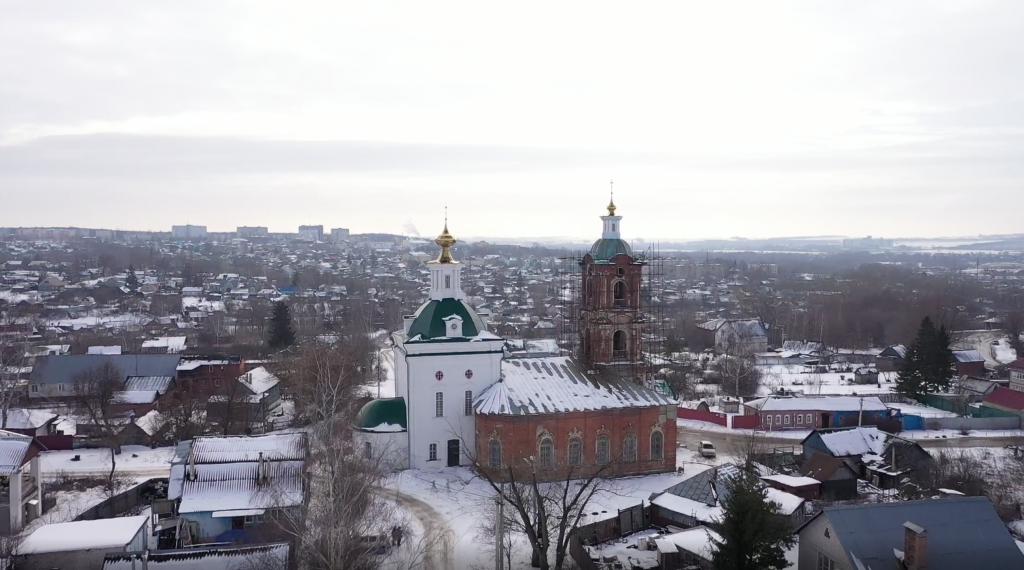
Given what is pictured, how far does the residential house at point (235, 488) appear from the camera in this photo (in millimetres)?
19141

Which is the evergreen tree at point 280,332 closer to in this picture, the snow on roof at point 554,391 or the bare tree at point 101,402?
the bare tree at point 101,402

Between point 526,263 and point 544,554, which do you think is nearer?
point 544,554

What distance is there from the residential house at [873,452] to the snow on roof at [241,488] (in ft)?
58.3

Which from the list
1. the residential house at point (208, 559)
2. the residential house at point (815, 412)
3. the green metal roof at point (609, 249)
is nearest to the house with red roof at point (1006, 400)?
the residential house at point (815, 412)

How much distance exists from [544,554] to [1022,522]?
1301 cm

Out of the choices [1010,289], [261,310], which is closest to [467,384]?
[261,310]

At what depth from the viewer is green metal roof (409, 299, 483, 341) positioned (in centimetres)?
2717

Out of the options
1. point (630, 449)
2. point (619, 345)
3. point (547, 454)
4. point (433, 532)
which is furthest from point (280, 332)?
point (433, 532)

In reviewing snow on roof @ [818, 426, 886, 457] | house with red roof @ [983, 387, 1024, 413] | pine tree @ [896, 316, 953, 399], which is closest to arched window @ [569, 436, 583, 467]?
snow on roof @ [818, 426, 886, 457]

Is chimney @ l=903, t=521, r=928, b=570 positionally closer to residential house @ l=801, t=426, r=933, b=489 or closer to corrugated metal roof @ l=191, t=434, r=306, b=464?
residential house @ l=801, t=426, r=933, b=489

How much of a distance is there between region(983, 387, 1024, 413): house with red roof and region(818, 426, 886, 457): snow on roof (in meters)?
12.7

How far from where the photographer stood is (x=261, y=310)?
70.9 meters

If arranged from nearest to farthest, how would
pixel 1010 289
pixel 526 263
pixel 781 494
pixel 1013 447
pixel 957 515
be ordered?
pixel 957 515 → pixel 781 494 → pixel 1013 447 → pixel 1010 289 → pixel 526 263

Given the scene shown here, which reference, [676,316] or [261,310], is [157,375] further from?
[676,316]
